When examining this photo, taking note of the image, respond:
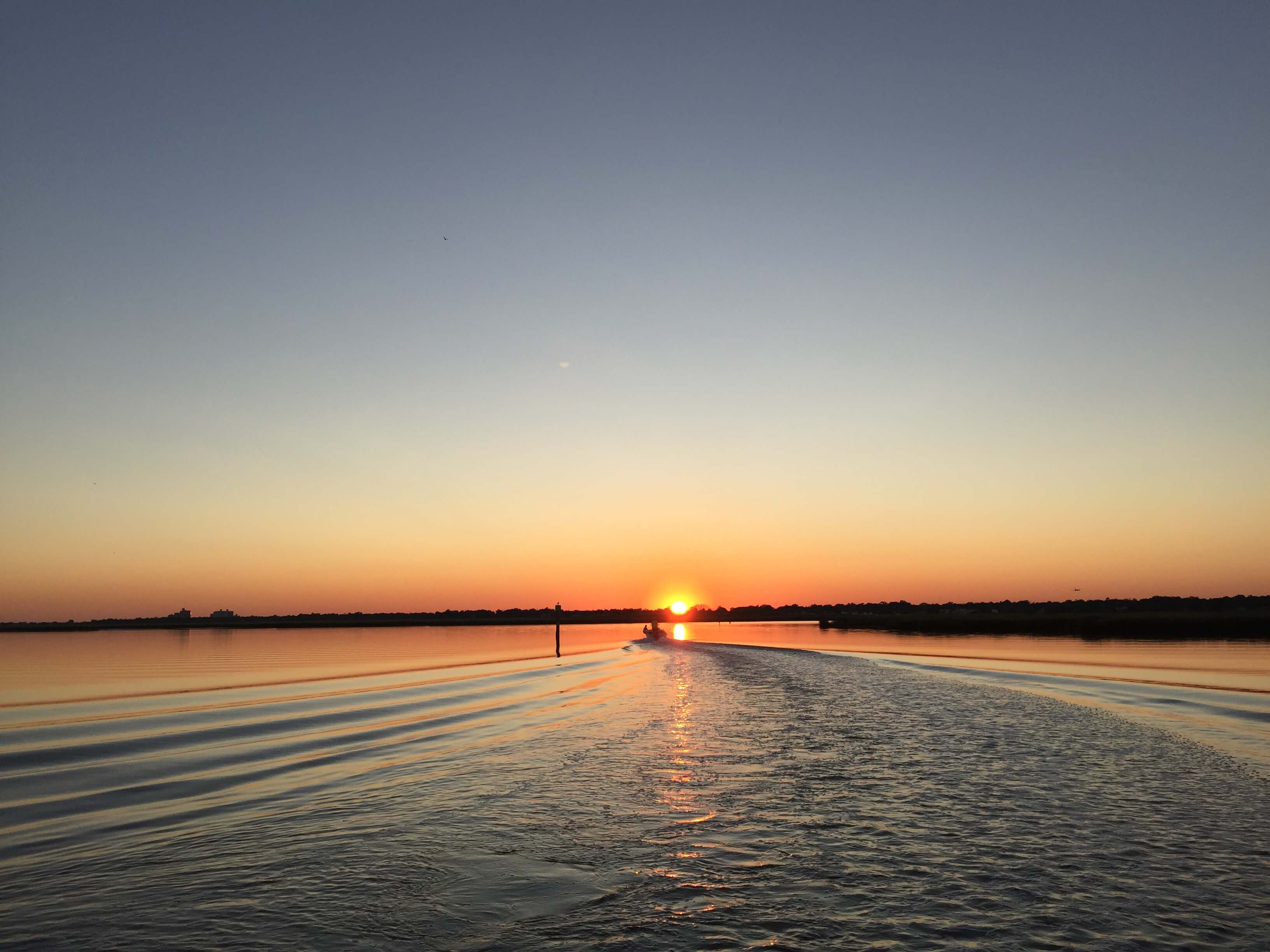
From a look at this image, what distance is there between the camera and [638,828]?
12.4 m

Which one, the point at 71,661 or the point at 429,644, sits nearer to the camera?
the point at 71,661

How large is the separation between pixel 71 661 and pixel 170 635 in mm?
129109

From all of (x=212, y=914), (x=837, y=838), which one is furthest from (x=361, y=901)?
(x=837, y=838)

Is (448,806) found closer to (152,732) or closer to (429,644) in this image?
(152,732)

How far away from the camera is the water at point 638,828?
855cm

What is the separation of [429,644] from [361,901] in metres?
109

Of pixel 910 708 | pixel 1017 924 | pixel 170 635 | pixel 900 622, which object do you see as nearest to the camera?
pixel 1017 924

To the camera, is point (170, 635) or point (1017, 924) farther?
point (170, 635)

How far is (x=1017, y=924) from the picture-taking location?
836 centimetres

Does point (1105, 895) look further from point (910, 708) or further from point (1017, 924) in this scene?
point (910, 708)

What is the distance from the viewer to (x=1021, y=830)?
12.0 m

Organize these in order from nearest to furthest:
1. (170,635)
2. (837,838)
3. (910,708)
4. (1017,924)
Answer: (1017,924), (837,838), (910,708), (170,635)

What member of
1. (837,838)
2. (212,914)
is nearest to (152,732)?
(212,914)

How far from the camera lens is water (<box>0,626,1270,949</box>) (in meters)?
8.55
